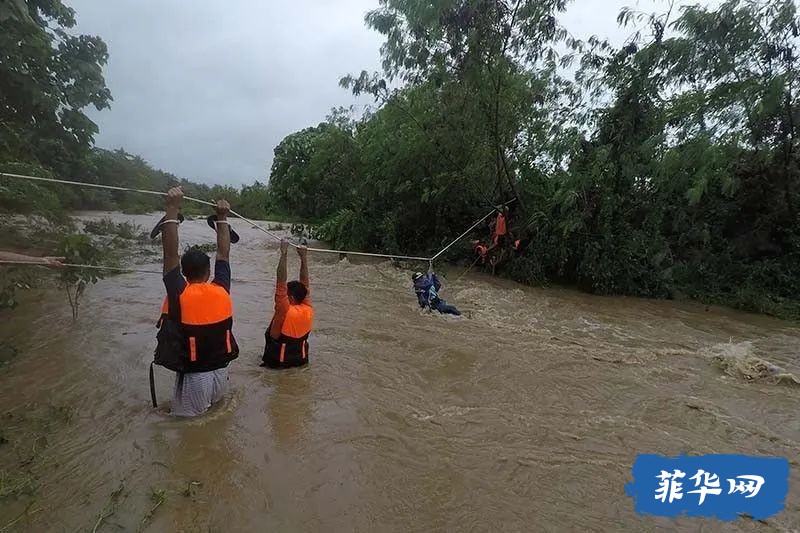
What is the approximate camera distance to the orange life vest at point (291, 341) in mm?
4660

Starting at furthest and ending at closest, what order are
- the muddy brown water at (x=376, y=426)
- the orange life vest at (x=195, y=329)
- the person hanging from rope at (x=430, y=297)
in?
1. the person hanging from rope at (x=430, y=297)
2. the orange life vest at (x=195, y=329)
3. the muddy brown water at (x=376, y=426)

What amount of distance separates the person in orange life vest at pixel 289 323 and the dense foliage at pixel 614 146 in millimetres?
7539

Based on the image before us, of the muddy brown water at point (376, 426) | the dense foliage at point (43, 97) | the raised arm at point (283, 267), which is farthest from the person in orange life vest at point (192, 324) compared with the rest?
the dense foliage at point (43, 97)

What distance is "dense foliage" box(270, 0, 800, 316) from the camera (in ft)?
32.8

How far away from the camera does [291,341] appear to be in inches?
188

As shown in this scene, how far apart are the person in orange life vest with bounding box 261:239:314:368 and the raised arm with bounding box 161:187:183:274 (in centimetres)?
122

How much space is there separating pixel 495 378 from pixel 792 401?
280 centimetres

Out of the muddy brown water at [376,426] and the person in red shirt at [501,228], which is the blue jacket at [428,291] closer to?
the muddy brown water at [376,426]

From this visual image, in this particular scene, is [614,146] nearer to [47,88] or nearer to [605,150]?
[605,150]

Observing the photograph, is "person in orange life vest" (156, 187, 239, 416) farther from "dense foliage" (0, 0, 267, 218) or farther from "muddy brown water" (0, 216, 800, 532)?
"dense foliage" (0, 0, 267, 218)

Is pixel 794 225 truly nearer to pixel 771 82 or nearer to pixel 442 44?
pixel 771 82

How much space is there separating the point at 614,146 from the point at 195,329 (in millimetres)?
9965

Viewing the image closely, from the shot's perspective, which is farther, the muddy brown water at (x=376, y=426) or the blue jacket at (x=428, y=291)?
the blue jacket at (x=428, y=291)

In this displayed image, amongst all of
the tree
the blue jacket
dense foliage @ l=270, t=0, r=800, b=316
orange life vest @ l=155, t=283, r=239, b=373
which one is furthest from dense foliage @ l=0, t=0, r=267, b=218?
dense foliage @ l=270, t=0, r=800, b=316
